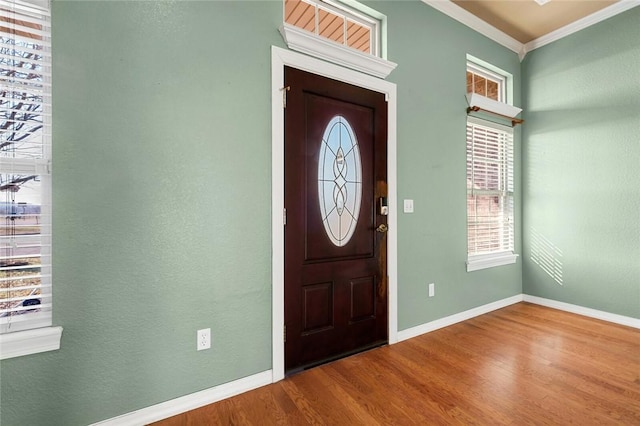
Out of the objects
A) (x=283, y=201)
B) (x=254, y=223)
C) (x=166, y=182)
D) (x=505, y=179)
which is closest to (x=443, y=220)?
(x=505, y=179)

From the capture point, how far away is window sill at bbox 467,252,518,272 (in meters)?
3.16

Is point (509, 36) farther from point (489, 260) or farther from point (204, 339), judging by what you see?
point (204, 339)

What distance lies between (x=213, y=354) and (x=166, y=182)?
42.2 inches

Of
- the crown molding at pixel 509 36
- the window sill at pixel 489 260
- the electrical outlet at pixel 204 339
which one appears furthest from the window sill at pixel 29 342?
the crown molding at pixel 509 36

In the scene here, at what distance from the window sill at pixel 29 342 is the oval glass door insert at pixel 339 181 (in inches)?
63.7

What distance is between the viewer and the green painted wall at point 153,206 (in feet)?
4.76

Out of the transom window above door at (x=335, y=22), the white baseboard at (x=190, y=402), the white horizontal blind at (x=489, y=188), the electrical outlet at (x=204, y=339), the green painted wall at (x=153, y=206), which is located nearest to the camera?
the green painted wall at (x=153, y=206)

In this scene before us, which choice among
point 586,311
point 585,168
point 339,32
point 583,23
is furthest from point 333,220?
point 583,23

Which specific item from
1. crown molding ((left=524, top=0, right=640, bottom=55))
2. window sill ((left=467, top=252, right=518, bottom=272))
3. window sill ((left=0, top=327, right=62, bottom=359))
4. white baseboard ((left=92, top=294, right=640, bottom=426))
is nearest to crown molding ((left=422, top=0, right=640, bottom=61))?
crown molding ((left=524, top=0, right=640, bottom=55))

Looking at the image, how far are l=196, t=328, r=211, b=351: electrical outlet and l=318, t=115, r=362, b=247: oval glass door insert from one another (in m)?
1.04

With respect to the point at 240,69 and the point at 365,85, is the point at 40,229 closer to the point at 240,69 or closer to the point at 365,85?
the point at 240,69

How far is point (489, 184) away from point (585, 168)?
95 cm

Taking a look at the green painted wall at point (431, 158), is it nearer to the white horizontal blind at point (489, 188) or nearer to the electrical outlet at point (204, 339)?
the white horizontal blind at point (489, 188)

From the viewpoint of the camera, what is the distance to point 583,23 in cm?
320
